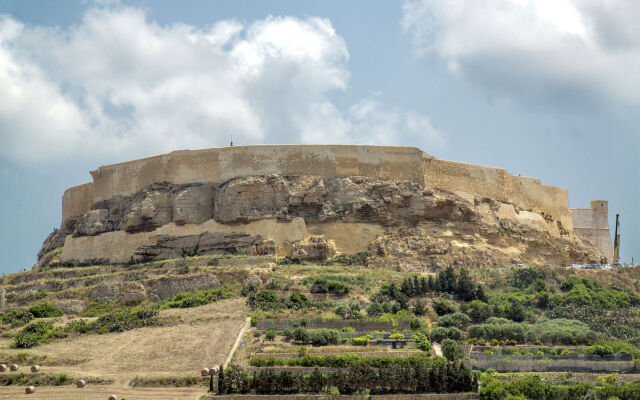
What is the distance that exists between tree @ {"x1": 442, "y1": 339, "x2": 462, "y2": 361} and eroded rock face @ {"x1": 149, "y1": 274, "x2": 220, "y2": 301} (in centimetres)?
1020

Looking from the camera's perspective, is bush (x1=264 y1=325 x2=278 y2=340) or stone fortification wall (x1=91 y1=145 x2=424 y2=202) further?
stone fortification wall (x1=91 y1=145 x2=424 y2=202)

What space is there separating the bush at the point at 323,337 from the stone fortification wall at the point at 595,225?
2600 centimetres

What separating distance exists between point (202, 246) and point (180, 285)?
16.6 feet

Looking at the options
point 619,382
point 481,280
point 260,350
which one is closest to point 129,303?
point 260,350

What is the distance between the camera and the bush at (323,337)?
25641 mm

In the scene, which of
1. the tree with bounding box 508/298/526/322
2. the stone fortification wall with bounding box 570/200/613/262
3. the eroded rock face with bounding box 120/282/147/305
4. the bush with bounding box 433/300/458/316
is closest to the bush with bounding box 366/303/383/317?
the bush with bounding box 433/300/458/316

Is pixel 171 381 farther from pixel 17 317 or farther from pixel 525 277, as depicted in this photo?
pixel 525 277

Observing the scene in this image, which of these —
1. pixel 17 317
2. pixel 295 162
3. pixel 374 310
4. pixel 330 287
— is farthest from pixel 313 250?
pixel 17 317

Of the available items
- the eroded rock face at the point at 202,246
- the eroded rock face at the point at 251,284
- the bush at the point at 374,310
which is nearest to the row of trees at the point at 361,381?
the bush at the point at 374,310

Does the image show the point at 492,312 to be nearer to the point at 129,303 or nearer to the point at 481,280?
the point at 481,280

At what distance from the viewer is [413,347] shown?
25312 mm

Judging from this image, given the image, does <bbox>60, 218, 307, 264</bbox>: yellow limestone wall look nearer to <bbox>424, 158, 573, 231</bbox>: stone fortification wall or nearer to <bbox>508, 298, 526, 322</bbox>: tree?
<bbox>424, 158, 573, 231</bbox>: stone fortification wall

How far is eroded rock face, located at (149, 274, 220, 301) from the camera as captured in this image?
31.5m

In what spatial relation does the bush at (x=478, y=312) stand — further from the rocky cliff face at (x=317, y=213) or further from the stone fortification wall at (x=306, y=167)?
the stone fortification wall at (x=306, y=167)
